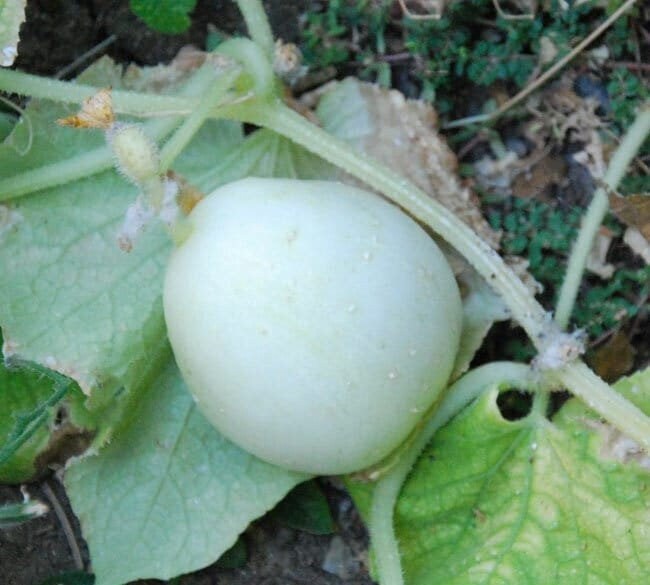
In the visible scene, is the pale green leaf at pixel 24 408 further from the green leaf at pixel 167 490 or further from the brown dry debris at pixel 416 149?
the brown dry debris at pixel 416 149

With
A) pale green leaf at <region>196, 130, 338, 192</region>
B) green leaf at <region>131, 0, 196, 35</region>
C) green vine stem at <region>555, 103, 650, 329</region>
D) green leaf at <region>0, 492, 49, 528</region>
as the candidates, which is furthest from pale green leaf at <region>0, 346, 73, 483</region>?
green vine stem at <region>555, 103, 650, 329</region>

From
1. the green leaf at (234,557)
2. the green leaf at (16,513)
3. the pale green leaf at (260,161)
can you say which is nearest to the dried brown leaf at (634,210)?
the pale green leaf at (260,161)

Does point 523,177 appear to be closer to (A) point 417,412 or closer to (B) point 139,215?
(A) point 417,412

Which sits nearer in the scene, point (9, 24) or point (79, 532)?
point (9, 24)

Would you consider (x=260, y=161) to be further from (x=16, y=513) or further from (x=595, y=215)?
(x=16, y=513)

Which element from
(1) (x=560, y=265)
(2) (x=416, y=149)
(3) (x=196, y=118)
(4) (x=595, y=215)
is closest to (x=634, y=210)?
(4) (x=595, y=215)

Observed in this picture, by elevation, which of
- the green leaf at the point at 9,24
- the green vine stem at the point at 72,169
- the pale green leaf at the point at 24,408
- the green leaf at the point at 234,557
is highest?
the green leaf at the point at 9,24
